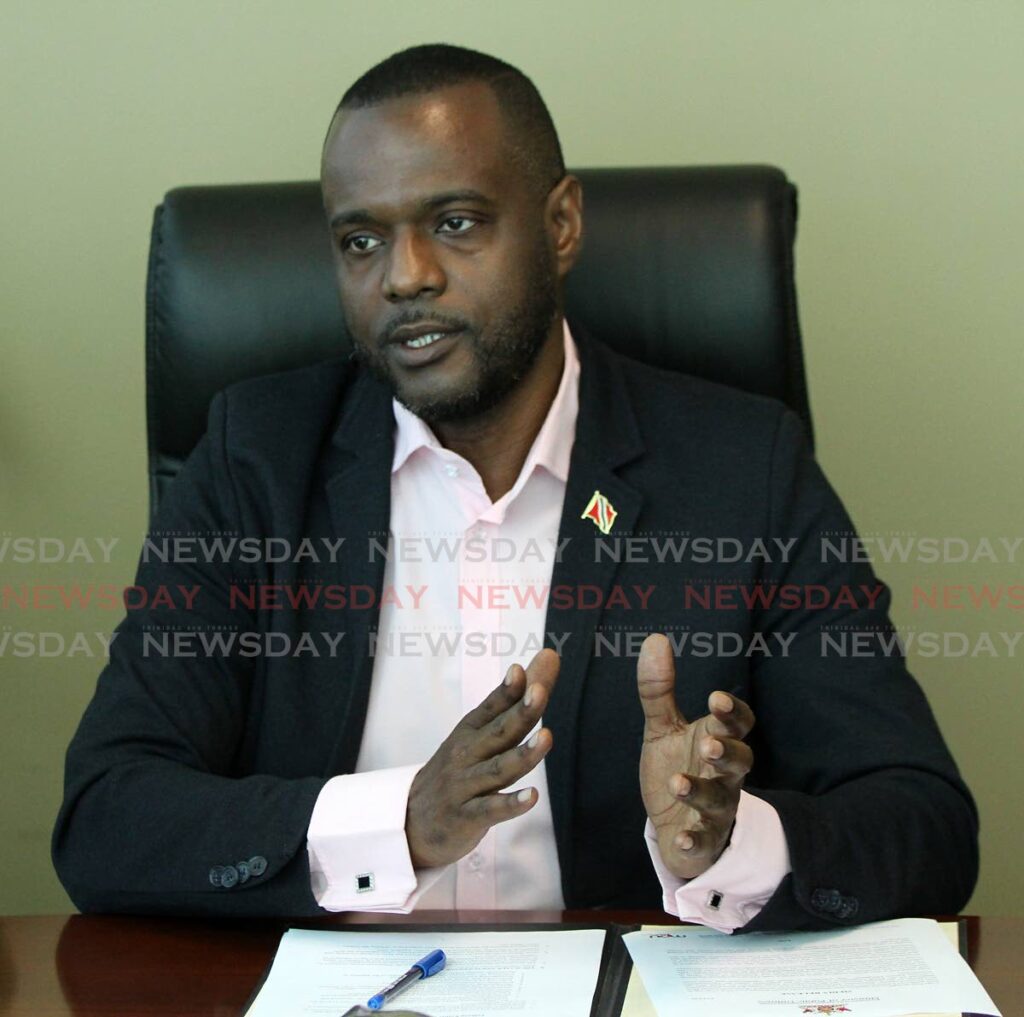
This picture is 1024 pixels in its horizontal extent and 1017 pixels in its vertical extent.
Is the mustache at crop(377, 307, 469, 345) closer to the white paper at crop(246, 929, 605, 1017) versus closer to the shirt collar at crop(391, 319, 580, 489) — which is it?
the shirt collar at crop(391, 319, 580, 489)

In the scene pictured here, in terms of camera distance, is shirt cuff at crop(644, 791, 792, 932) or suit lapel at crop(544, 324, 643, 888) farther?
suit lapel at crop(544, 324, 643, 888)

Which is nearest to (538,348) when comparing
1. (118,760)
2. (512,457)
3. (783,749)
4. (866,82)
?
(512,457)

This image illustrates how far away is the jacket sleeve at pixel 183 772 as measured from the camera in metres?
1.37

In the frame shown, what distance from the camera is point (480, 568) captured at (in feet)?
5.62

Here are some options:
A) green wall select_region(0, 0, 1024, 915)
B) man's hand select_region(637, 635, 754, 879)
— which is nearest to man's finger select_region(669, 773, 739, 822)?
man's hand select_region(637, 635, 754, 879)

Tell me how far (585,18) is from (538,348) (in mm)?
783

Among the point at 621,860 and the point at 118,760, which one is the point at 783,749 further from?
the point at 118,760

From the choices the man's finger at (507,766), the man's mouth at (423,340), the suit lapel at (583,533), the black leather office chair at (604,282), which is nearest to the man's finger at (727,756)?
the man's finger at (507,766)

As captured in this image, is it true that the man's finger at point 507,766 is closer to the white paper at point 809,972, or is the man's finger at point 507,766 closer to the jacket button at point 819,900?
the white paper at point 809,972

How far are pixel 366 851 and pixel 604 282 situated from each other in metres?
0.86

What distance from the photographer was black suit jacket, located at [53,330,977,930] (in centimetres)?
143

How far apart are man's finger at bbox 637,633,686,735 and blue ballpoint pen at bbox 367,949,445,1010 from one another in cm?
28

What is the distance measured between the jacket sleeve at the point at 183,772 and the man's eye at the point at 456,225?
38 centimetres

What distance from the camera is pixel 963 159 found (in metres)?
2.25
